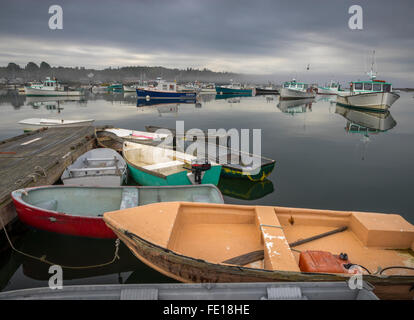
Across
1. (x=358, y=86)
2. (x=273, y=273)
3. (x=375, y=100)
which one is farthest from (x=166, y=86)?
(x=273, y=273)

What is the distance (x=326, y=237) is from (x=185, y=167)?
20.2 ft

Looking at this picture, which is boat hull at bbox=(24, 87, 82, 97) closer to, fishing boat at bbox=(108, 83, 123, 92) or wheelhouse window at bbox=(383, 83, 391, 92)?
fishing boat at bbox=(108, 83, 123, 92)

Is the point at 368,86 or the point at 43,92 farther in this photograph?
the point at 43,92

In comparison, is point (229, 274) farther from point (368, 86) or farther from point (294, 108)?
point (294, 108)

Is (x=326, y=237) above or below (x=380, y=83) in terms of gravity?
below


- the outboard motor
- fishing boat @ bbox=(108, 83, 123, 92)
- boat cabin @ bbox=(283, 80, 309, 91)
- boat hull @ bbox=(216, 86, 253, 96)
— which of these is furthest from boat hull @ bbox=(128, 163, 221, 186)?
fishing boat @ bbox=(108, 83, 123, 92)

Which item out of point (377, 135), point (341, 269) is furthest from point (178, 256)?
point (377, 135)

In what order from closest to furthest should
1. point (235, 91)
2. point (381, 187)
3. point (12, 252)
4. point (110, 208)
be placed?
point (12, 252), point (110, 208), point (381, 187), point (235, 91)

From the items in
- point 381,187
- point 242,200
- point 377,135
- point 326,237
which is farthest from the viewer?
point 377,135

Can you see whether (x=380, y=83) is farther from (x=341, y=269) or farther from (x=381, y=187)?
(x=341, y=269)

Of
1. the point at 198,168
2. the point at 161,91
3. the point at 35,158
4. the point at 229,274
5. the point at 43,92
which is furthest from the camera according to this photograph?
the point at 43,92

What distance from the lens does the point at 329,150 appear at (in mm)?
20562

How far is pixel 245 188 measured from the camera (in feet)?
41.5

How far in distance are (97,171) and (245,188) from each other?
24.9ft
